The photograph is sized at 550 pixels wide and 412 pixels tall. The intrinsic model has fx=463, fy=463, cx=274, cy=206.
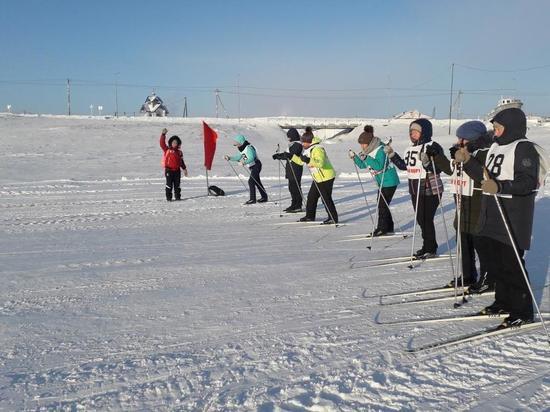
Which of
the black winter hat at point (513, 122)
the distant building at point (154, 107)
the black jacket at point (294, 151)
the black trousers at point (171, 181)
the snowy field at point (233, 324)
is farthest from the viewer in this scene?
the distant building at point (154, 107)

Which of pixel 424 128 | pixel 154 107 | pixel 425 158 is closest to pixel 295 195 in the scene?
pixel 424 128

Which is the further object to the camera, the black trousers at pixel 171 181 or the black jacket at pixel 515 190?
the black trousers at pixel 171 181

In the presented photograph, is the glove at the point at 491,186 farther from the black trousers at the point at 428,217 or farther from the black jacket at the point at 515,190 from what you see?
the black trousers at the point at 428,217

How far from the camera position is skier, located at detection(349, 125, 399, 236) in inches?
320

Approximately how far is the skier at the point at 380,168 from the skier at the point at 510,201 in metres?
3.93

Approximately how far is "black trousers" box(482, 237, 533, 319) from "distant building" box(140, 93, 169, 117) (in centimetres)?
7547

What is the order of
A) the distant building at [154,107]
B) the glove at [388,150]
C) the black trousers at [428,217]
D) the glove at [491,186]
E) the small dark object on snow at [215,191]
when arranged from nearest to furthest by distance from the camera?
the glove at [491,186] < the black trousers at [428,217] < the glove at [388,150] < the small dark object on snow at [215,191] < the distant building at [154,107]

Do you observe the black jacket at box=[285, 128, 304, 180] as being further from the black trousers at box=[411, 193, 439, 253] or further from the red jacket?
the black trousers at box=[411, 193, 439, 253]

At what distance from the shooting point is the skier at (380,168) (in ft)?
26.7

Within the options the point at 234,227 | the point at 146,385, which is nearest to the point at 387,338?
the point at 146,385

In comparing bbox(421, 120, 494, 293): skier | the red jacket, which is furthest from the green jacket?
the red jacket

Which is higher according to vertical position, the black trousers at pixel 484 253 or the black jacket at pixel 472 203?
the black jacket at pixel 472 203

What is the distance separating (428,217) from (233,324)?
3596mm

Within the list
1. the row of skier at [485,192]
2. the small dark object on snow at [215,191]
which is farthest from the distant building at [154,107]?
the row of skier at [485,192]
